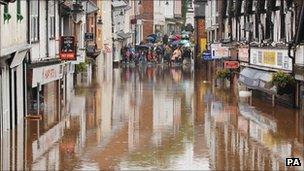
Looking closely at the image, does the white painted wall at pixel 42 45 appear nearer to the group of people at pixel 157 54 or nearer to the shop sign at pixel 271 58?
the shop sign at pixel 271 58

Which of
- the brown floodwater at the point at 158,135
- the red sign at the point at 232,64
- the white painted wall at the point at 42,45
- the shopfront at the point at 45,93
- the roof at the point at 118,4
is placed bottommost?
the brown floodwater at the point at 158,135

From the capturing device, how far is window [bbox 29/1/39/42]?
30.3 meters

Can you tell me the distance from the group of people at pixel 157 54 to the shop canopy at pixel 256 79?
37911 millimetres

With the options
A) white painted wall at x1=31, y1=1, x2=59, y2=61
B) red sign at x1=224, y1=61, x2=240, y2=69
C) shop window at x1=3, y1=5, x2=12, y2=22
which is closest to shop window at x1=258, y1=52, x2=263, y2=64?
red sign at x1=224, y1=61, x2=240, y2=69

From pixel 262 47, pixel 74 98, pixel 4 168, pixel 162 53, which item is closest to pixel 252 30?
pixel 262 47

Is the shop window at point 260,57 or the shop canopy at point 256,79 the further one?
the shop window at point 260,57

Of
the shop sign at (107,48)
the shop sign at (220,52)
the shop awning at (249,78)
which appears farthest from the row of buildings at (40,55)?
the shop sign at (107,48)

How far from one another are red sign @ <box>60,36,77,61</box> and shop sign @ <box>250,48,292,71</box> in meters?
7.83

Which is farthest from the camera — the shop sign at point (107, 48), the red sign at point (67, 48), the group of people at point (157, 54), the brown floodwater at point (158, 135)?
the group of people at point (157, 54)

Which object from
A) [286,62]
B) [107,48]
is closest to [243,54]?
[286,62]

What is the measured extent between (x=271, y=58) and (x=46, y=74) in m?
9.26

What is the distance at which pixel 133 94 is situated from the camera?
4019cm

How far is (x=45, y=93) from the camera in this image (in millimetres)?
32844

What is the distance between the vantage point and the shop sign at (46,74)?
2862 centimetres
